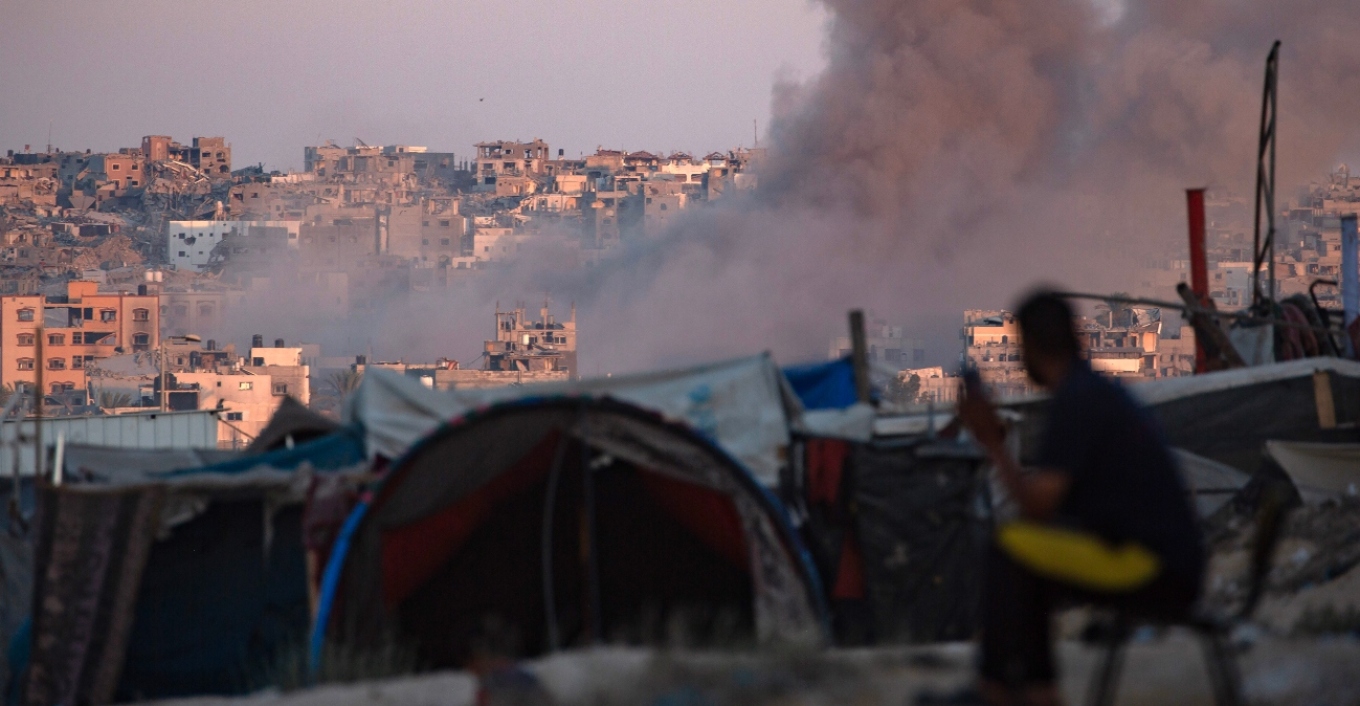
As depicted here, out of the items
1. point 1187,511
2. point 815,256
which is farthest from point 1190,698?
point 815,256

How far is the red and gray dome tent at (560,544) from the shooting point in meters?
8.09

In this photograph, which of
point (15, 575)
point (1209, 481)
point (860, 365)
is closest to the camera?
point (15, 575)

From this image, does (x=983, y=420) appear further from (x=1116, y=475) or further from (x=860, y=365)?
(x=860, y=365)

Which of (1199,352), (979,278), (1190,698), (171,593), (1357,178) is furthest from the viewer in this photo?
(1357,178)

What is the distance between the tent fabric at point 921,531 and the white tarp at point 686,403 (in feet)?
2.40

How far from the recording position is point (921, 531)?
30.2 ft

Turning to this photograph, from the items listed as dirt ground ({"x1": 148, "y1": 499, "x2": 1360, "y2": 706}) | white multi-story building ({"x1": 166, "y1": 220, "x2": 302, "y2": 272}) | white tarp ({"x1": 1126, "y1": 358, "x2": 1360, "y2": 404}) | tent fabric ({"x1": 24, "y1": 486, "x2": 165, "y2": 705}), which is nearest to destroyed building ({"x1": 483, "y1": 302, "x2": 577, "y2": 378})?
white multi-story building ({"x1": 166, "y1": 220, "x2": 302, "y2": 272})

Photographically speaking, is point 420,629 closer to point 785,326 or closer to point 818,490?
point 818,490

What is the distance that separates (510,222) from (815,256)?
68347mm

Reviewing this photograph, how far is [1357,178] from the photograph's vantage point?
112 metres

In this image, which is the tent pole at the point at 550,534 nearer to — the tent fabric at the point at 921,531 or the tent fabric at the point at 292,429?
the tent fabric at the point at 921,531

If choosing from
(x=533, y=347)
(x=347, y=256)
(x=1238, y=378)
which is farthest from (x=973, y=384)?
(x=347, y=256)

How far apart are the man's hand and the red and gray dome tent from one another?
3.73 meters

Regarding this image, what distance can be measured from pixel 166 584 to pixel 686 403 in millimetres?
3220
